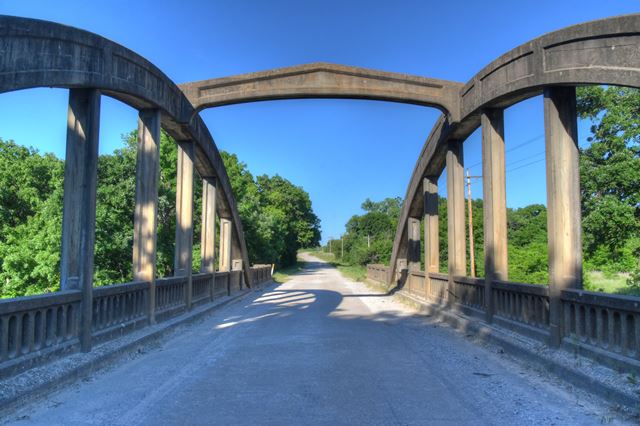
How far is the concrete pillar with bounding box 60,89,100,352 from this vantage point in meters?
6.74

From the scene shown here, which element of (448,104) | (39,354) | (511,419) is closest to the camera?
(511,419)

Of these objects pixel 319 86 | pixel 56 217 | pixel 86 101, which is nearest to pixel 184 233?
pixel 319 86

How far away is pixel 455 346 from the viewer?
27.7 feet

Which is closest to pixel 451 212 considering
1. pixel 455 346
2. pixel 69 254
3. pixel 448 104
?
pixel 448 104

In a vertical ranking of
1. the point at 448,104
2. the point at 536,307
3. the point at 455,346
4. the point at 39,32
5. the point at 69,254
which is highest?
the point at 448,104

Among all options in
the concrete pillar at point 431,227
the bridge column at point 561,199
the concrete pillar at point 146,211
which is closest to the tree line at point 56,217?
the concrete pillar at point 146,211

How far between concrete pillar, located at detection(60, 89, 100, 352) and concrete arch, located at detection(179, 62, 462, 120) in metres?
5.57

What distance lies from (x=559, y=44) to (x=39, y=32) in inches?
257

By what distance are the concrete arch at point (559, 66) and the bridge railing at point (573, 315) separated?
251 cm

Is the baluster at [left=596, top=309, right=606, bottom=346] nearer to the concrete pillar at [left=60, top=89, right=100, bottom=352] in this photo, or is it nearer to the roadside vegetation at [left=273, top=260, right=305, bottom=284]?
the concrete pillar at [left=60, top=89, right=100, bottom=352]

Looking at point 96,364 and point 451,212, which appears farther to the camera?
point 451,212

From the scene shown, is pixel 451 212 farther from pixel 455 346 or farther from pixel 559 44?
pixel 559 44

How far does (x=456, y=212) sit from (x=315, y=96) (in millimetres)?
4581

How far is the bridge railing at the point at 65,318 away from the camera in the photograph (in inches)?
202
